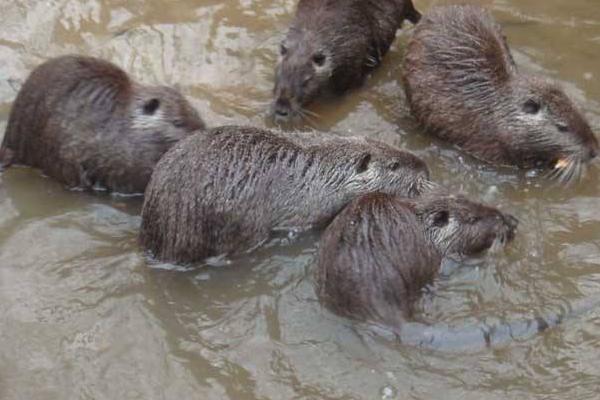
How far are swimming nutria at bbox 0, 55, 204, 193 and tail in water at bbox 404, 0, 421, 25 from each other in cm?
189

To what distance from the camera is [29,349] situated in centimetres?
402

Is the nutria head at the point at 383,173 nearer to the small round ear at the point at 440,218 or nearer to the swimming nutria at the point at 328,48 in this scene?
the small round ear at the point at 440,218

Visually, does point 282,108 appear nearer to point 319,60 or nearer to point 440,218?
point 319,60

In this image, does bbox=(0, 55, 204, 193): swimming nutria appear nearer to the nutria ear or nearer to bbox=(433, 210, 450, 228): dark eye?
the nutria ear

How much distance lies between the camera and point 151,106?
4809 millimetres

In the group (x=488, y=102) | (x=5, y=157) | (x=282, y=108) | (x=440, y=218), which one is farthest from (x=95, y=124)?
(x=488, y=102)

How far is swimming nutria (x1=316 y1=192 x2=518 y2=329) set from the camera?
13.0ft

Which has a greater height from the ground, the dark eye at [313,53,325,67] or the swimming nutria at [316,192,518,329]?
the dark eye at [313,53,325,67]

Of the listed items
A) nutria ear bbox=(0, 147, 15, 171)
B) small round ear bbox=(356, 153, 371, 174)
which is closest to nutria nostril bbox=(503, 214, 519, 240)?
small round ear bbox=(356, 153, 371, 174)

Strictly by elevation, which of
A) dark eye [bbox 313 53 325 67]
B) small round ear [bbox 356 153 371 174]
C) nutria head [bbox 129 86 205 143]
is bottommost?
small round ear [bbox 356 153 371 174]

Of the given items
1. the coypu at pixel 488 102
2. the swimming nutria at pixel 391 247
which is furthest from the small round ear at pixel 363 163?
the coypu at pixel 488 102

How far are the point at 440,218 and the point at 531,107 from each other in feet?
3.72

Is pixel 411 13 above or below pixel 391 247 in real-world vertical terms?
above

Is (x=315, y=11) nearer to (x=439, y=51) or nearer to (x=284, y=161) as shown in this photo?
(x=439, y=51)
